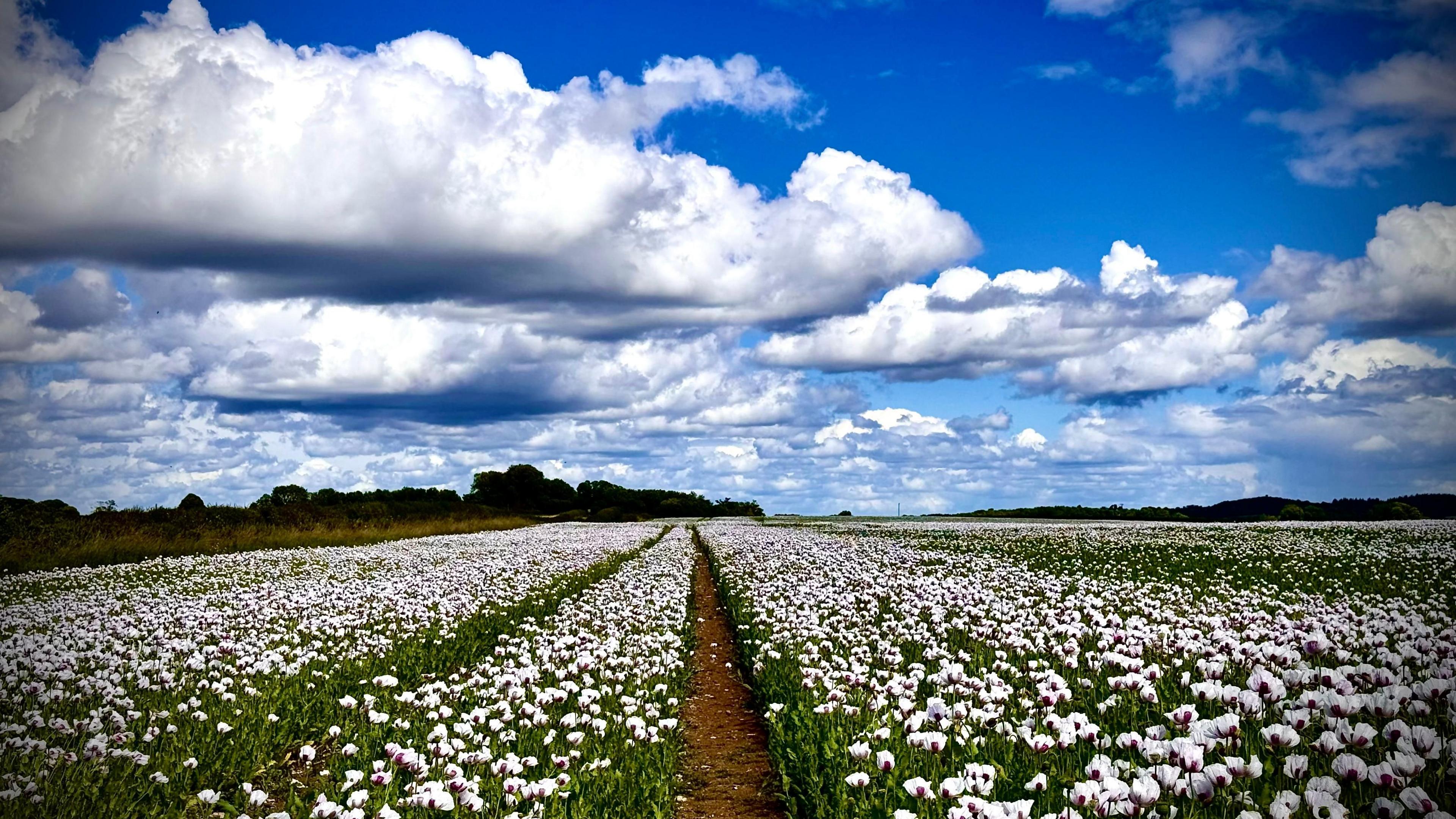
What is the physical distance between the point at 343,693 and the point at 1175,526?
53.6m

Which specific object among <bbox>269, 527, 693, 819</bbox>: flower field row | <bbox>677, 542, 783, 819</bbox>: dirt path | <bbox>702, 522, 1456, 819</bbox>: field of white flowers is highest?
<bbox>702, 522, 1456, 819</bbox>: field of white flowers

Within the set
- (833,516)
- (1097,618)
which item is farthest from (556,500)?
(1097,618)

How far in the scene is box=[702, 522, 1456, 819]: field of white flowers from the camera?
16.9 ft

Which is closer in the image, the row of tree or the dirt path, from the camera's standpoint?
the dirt path

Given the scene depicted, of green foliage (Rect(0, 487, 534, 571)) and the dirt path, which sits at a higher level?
green foliage (Rect(0, 487, 534, 571))

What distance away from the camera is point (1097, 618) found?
12.4m

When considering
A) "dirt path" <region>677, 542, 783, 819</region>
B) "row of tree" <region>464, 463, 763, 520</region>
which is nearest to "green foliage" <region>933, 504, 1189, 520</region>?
"row of tree" <region>464, 463, 763, 520</region>

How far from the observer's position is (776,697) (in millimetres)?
10492

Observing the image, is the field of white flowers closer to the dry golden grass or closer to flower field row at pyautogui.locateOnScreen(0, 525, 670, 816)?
flower field row at pyautogui.locateOnScreen(0, 525, 670, 816)

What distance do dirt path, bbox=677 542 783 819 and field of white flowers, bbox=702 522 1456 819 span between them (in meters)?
0.35

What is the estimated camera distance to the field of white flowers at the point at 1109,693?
5.14 m

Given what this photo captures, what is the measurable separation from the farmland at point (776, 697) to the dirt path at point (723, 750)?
0.66ft

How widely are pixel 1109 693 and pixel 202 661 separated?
10459mm

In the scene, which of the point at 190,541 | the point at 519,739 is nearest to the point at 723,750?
the point at 519,739
